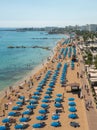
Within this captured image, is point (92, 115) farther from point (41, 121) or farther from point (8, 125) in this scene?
point (8, 125)

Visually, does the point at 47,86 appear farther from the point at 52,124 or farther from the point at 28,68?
the point at 28,68

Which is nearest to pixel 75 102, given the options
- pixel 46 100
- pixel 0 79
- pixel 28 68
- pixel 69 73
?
pixel 46 100

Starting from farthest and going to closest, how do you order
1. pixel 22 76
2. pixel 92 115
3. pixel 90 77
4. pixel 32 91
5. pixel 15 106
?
pixel 22 76 < pixel 90 77 < pixel 32 91 < pixel 15 106 < pixel 92 115

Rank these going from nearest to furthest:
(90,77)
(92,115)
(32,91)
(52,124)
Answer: (52,124), (92,115), (32,91), (90,77)

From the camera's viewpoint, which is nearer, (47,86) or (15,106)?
(15,106)

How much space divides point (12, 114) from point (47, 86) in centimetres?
1692

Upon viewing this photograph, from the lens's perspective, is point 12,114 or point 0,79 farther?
point 0,79

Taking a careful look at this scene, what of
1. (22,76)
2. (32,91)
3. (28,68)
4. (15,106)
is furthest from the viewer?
(28,68)

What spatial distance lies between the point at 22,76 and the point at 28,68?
12114 millimetres

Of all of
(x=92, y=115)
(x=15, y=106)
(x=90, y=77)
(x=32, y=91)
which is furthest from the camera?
(x=90, y=77)

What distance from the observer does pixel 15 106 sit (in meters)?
Answer: 40.1

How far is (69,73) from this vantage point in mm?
65000

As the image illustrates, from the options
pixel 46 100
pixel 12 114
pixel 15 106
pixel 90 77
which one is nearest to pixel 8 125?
pixel 12 114

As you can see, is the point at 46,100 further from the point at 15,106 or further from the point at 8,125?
the point at 8,125
